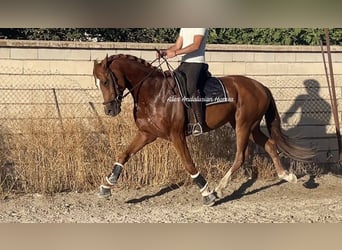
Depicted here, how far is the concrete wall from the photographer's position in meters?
8.43

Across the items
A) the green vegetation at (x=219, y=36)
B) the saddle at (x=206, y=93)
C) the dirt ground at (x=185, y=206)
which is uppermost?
the green vegetation at (x=219, y=36)

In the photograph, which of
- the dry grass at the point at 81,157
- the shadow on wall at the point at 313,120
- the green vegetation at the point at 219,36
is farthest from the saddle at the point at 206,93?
the green vegetation at the point at 219,36

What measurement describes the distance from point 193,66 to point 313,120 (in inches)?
128

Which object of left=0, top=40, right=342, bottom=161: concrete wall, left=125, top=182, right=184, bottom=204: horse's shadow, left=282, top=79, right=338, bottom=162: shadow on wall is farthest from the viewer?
left=282, top=79, right=338, bottom=162: shadow on wall

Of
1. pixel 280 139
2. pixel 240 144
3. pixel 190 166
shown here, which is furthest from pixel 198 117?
pixel 280 139

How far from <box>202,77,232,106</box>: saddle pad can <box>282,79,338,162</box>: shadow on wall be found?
2386mm

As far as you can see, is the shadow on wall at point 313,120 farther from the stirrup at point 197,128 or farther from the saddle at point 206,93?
the stirrup at point 197,128

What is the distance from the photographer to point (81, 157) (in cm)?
806

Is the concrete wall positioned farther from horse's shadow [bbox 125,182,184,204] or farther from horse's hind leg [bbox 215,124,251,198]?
horse's shadow [bbox 125,182,184,204]

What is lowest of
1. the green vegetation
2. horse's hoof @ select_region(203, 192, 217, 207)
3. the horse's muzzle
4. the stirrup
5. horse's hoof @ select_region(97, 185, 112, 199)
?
horse's hoof @ select_region(203, 192, 217, 207)

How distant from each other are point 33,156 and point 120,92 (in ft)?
5.79

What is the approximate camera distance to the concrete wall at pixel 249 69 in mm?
8430

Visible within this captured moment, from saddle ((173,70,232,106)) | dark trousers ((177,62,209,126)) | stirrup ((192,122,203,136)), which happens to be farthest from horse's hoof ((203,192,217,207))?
saddle ((173,70,232,106))
